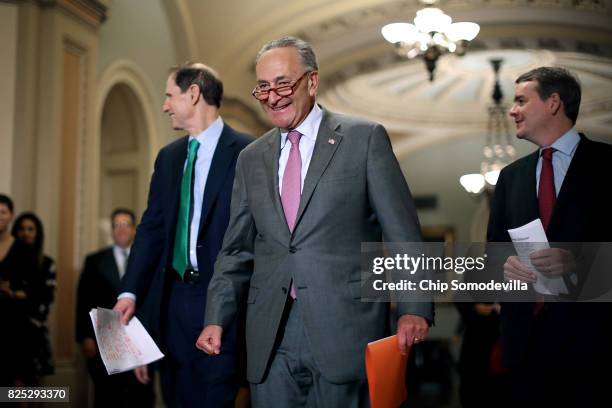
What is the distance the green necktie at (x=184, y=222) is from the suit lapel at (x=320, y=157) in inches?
30.2

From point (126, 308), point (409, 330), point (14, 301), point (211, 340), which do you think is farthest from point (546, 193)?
point (14, 301)

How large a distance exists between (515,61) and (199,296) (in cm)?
1074

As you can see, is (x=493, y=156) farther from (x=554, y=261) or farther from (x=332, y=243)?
(x=332, y=243)

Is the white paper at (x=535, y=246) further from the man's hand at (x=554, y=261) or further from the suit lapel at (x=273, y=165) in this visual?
the suit lapel at (x=273, y=165)

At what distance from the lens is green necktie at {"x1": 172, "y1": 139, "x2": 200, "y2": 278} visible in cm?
292

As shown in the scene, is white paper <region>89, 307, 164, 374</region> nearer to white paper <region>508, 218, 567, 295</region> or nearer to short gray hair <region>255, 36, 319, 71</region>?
A: short gray hair <region>255, 36, 319, 71</region>

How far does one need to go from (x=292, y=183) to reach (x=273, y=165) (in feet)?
0.32

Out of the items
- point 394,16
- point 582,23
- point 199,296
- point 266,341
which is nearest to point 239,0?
point 394,16

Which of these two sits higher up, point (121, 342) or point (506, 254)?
point (506, 254)

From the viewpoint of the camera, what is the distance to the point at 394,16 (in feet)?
31.2

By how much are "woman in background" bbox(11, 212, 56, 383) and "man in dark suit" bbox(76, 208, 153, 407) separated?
440mm

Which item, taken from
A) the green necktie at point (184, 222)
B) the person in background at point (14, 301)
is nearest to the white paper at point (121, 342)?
the green necktie at point (184, 222)

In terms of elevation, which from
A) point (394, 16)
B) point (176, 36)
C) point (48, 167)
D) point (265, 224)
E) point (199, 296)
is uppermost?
point (394, 16)

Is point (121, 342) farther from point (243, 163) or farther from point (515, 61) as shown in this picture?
point (515, 61)
